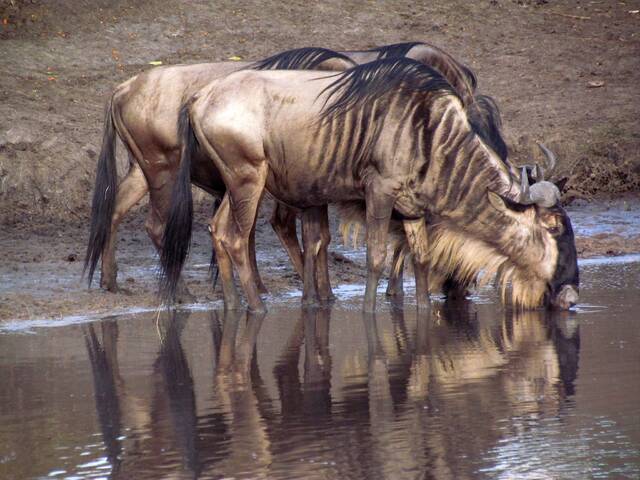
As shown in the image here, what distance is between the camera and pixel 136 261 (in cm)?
1108

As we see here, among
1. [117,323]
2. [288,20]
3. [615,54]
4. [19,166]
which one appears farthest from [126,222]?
[615,54]

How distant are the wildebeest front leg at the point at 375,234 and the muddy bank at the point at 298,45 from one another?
13.2 feet

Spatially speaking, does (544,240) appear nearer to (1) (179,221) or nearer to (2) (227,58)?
(1) (179,221)

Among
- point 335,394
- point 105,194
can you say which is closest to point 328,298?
point 105,194

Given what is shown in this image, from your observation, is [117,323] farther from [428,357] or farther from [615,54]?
[615,54]

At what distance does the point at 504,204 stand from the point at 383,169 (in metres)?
0.91

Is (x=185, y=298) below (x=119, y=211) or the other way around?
below

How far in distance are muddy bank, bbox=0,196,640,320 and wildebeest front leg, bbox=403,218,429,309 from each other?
1.16 m

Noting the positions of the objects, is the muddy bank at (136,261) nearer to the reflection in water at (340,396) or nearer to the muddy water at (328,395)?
the muddy water at (328,395)

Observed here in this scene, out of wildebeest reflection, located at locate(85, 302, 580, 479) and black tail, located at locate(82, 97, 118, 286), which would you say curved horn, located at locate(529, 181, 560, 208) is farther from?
black tail, located at locate(82, 97, 118, 286)

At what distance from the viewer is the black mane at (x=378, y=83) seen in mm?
9172

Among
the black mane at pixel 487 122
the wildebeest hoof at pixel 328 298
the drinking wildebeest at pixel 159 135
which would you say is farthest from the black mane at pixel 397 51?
the wildebeest hoof at pixel 328 298

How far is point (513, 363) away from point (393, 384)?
0.86 metres

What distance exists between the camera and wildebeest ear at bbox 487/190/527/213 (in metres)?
9.34
